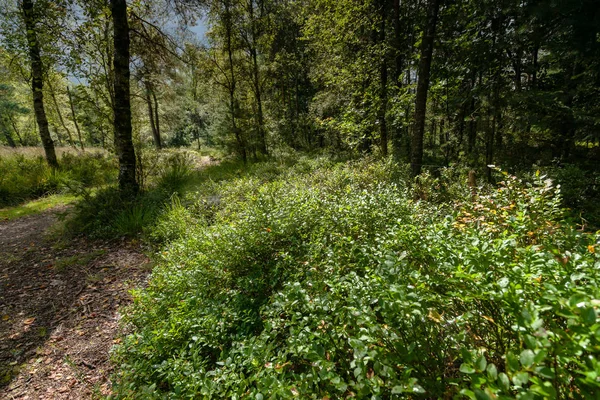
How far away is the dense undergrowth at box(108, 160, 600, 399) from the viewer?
2.98 ft

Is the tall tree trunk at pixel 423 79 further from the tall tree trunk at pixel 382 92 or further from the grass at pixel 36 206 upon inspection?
the grass at pixel 36 206

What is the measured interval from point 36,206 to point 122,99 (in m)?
4.44

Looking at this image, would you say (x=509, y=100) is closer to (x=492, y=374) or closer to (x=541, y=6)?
(x=541, y=6)

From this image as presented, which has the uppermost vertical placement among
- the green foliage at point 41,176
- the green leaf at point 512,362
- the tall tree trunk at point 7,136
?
the tall tree trunk at point 7,136

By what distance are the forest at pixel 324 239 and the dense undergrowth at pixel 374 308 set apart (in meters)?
0.02

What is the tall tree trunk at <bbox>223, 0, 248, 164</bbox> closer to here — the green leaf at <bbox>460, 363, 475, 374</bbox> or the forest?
the forest

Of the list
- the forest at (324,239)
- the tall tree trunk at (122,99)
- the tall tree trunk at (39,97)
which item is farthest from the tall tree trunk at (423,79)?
the tall tree trunk at (39,97)

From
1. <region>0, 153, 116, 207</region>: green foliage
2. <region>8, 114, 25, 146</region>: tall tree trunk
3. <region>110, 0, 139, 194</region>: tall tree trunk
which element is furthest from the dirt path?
<region>8, 114, 25, 146</region>: tall tree trunk

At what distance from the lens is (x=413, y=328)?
127cm

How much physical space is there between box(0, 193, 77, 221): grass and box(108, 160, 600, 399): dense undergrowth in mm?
5842

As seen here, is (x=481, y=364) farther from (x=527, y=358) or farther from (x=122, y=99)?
(x=122, y=99)

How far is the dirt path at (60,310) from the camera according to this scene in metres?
2.40

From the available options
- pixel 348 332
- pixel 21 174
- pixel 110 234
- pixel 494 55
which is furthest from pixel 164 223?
pixel 494 55

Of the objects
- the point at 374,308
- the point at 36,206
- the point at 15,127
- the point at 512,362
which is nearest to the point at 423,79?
the point at 374,308
